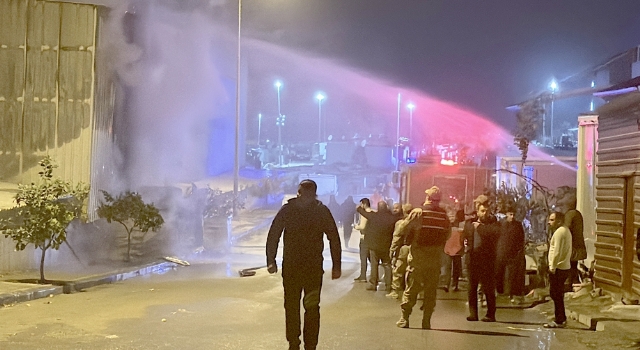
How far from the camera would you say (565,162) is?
25.9 meters

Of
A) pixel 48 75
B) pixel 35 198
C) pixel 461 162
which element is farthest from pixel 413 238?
pixel 48 75

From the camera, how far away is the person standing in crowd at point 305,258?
6.42m

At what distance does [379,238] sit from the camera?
1216 cm

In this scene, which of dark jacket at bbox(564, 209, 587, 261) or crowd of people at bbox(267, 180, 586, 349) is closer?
crowd of people at bbox(267, 180, 586, 349)

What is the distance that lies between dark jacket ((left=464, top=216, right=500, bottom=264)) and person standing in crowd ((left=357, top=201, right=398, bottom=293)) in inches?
132

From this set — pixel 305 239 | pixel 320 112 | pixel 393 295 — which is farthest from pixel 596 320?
pixel 320 112

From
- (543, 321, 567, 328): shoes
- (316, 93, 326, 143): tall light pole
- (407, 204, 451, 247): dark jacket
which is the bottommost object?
(543, 321, 567, 328): shoes

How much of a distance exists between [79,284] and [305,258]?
7414mm

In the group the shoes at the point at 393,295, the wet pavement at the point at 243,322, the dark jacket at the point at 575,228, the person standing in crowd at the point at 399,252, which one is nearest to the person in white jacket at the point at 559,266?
the wet pavement at the point at 243,322

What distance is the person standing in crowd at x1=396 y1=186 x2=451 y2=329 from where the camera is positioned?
27.2 ft

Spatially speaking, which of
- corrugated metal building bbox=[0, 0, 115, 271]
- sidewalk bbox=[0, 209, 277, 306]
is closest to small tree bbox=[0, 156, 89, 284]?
sidewalk bbox=[0, 209, 277, 306]

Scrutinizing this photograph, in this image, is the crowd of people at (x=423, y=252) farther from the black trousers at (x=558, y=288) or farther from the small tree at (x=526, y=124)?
the small tree at (x=526, y=124)

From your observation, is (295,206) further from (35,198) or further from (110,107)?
(110,107)

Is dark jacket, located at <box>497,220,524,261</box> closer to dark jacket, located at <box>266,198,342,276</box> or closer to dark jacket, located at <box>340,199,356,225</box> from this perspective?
dark jacket, located at <box>266,198,342,276</box>
